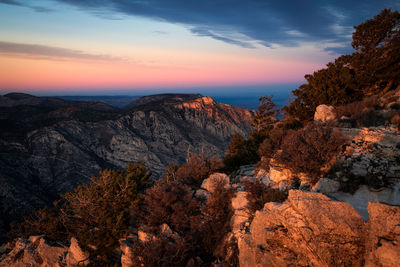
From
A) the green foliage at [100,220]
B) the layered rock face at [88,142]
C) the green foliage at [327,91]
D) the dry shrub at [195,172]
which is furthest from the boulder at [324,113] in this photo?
the layered rock face at [88,142]

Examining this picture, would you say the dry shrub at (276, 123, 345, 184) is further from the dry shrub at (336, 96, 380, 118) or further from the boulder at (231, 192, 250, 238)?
the dry shrub at (336, 96, 380, 118)

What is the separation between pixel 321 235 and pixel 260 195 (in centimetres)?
278

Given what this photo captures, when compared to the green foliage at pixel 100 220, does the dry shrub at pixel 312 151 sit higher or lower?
higher

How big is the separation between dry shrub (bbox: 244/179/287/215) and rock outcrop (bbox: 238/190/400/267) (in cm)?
126

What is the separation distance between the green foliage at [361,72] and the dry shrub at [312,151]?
11398mm

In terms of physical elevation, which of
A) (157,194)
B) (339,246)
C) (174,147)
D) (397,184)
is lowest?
(174,147)

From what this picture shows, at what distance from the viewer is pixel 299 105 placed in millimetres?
16594

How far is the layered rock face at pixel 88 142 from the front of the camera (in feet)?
90.1

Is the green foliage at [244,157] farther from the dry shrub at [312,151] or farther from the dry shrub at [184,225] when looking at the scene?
the dry shrub at [312,151]

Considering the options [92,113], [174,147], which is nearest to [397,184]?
[174,147]

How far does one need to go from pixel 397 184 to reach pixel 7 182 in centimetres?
3586

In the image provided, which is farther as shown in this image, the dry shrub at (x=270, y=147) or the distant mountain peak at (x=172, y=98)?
the distant mountain peak at (x=172, y=98)

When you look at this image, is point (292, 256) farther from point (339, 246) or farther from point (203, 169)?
point (203, 169)

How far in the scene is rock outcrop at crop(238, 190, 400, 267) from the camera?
240 centimetres
